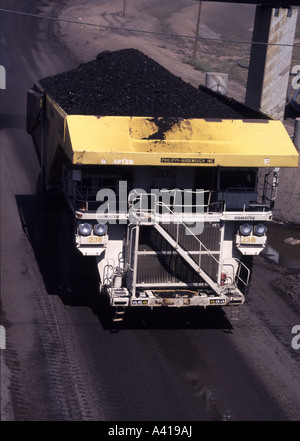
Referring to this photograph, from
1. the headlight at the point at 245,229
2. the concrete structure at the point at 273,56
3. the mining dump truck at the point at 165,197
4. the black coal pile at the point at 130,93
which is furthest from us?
the concrete structure at the point at 273,56

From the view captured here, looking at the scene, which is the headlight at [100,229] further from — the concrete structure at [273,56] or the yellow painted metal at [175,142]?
the concrete structure at [273,56]

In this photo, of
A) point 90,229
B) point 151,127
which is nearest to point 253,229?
point 151,127

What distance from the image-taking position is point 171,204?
11492 millimetres

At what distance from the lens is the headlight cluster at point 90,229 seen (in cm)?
1112

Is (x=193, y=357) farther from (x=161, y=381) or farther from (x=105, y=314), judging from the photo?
(x=105, y=314)

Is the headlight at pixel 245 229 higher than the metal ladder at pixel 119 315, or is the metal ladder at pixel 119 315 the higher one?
the headlight at pixel 245 229

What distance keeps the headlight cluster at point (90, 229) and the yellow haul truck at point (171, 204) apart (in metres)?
0.02

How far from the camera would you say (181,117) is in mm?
11828

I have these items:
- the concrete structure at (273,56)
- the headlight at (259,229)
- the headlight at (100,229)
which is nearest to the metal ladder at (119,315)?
the headlight at (100,229)

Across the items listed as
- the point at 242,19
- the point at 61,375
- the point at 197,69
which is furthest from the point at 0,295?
the point at 242,19

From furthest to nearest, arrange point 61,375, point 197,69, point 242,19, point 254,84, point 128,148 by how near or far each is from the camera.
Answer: point 242,19 < point 197,69 < point 254,84 < point 128,148 < point 61,375

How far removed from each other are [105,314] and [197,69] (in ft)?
80.5

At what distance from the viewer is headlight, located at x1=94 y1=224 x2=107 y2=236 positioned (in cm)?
1119

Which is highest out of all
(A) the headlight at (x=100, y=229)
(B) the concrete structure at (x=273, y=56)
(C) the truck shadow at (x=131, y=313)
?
(B) the concrete structure at (x=273, y=56)
